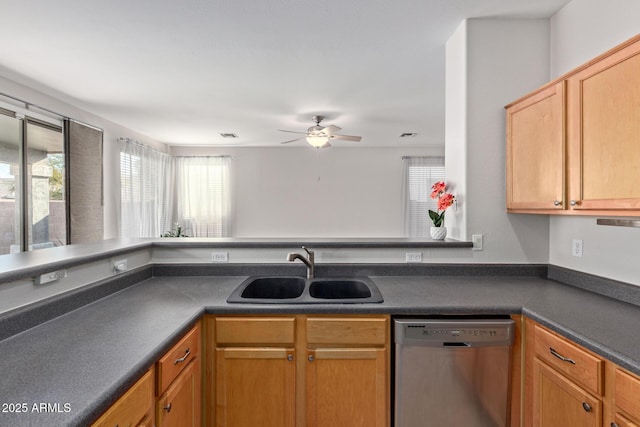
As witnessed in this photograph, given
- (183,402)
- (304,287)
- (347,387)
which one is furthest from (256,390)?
(304,287)

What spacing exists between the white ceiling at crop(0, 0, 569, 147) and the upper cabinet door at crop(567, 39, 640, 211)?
2.79 ft

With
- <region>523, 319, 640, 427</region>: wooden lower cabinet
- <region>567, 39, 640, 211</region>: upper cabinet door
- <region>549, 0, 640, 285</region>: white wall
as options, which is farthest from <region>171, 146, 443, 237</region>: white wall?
<region>523, 319, 640, 427</region>: wooden lower cabinet

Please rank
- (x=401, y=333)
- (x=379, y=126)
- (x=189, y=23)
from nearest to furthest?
(x=401, y=333), (x=189, y=23), (x=379, y=126)

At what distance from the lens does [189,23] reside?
76.4 inches

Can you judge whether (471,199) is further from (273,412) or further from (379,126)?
(379,126)

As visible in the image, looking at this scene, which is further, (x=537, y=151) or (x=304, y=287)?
(x=304, y=287)

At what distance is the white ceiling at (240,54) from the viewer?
1.82 metres

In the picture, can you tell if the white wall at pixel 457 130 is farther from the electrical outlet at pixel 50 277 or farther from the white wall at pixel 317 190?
the white wall at pixel 317 190

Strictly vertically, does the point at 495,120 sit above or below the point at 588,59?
below

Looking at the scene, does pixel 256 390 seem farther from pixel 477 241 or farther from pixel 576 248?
pixel 576 248

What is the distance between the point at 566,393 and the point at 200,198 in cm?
564

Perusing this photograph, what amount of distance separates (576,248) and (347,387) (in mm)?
1499

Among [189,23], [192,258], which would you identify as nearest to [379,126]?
[189,23]

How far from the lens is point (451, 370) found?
136cm
